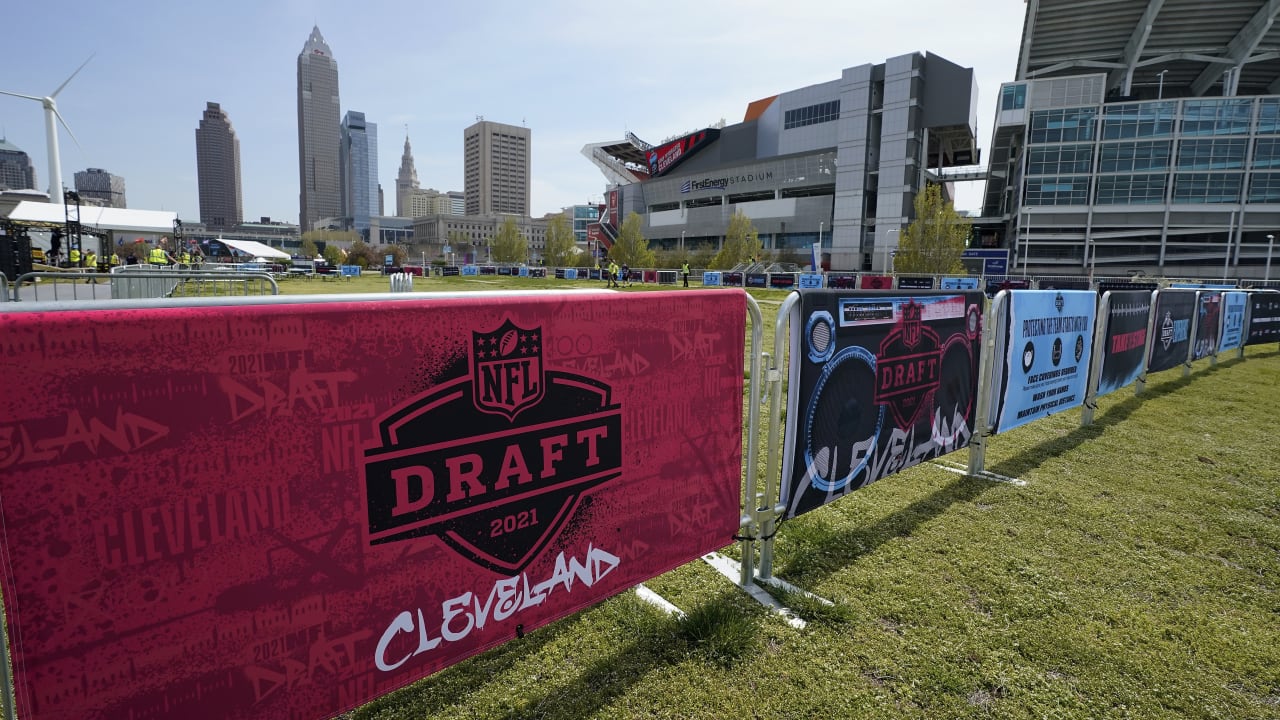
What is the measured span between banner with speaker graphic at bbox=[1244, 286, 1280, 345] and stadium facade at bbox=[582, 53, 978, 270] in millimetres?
57686

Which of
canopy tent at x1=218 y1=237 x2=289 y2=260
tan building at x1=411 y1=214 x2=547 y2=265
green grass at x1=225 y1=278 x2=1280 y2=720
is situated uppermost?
tan building at x1=411 y1=214 x2=547 y2=265

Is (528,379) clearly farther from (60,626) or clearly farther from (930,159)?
(930,159)

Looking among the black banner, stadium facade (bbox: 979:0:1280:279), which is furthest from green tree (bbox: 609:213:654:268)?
the black banner

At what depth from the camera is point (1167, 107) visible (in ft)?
209

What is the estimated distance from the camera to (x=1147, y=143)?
6512 cm

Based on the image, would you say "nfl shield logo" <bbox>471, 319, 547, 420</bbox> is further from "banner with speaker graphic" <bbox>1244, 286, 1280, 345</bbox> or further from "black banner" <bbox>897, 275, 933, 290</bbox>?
"black banner" <bbox>897, 275, 933, 290</bbox>

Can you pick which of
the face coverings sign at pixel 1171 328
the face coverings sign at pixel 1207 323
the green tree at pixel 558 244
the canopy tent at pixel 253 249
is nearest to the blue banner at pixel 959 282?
the face coverings sign at pixel 1207 323

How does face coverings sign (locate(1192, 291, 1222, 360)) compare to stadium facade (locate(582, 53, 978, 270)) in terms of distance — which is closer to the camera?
face coverings sign (locate(1192, 291, 1222, 360))

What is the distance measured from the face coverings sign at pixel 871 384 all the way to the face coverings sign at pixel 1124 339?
372cm

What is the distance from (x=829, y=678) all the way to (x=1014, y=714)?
76cm

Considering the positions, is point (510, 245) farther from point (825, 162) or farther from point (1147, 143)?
point (1147, 143)

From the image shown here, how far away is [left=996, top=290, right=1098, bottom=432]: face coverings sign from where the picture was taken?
562 cm

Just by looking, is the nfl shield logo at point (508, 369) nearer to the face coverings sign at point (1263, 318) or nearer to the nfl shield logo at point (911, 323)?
the nfl shield logo at point (911, 323)

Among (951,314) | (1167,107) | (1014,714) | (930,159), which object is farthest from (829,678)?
(930,159)
